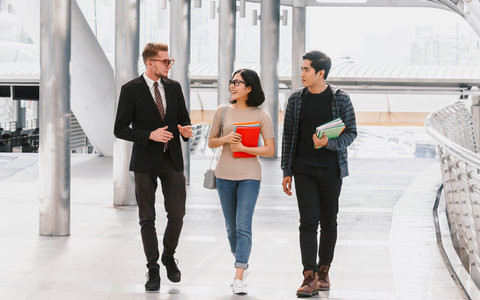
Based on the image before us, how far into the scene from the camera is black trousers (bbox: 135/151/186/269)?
5559mm

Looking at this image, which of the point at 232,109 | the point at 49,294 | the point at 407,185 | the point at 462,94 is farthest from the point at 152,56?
the point at 462,94

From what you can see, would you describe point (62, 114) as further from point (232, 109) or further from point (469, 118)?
point (469, 118)

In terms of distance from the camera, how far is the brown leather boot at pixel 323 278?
566 cm

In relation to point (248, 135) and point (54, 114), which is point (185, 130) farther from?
point (54, 114)

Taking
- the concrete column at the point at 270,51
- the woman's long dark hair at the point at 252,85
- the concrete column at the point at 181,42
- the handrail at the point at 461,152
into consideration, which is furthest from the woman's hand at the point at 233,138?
the concrete column at the point at 270,51

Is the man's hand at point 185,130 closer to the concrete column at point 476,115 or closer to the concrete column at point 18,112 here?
the concrete column at point 476,115

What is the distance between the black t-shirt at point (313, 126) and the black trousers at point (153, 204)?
916 mm

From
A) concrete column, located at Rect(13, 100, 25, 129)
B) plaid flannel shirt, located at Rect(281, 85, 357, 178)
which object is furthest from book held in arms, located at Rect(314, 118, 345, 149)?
concrete column, located at Rect(13, 100, 25, 129)

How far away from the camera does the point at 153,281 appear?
554cm

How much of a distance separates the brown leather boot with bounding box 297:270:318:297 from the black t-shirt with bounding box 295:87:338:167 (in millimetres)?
781

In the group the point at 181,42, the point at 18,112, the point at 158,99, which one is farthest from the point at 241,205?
the point at 18,112

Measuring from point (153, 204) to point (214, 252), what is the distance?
66.8 inches

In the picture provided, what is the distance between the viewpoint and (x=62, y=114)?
319 inches

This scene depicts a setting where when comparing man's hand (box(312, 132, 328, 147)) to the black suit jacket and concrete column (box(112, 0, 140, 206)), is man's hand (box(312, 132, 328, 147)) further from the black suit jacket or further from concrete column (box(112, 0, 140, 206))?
concrete column (box(112, 0, 140, 206))
